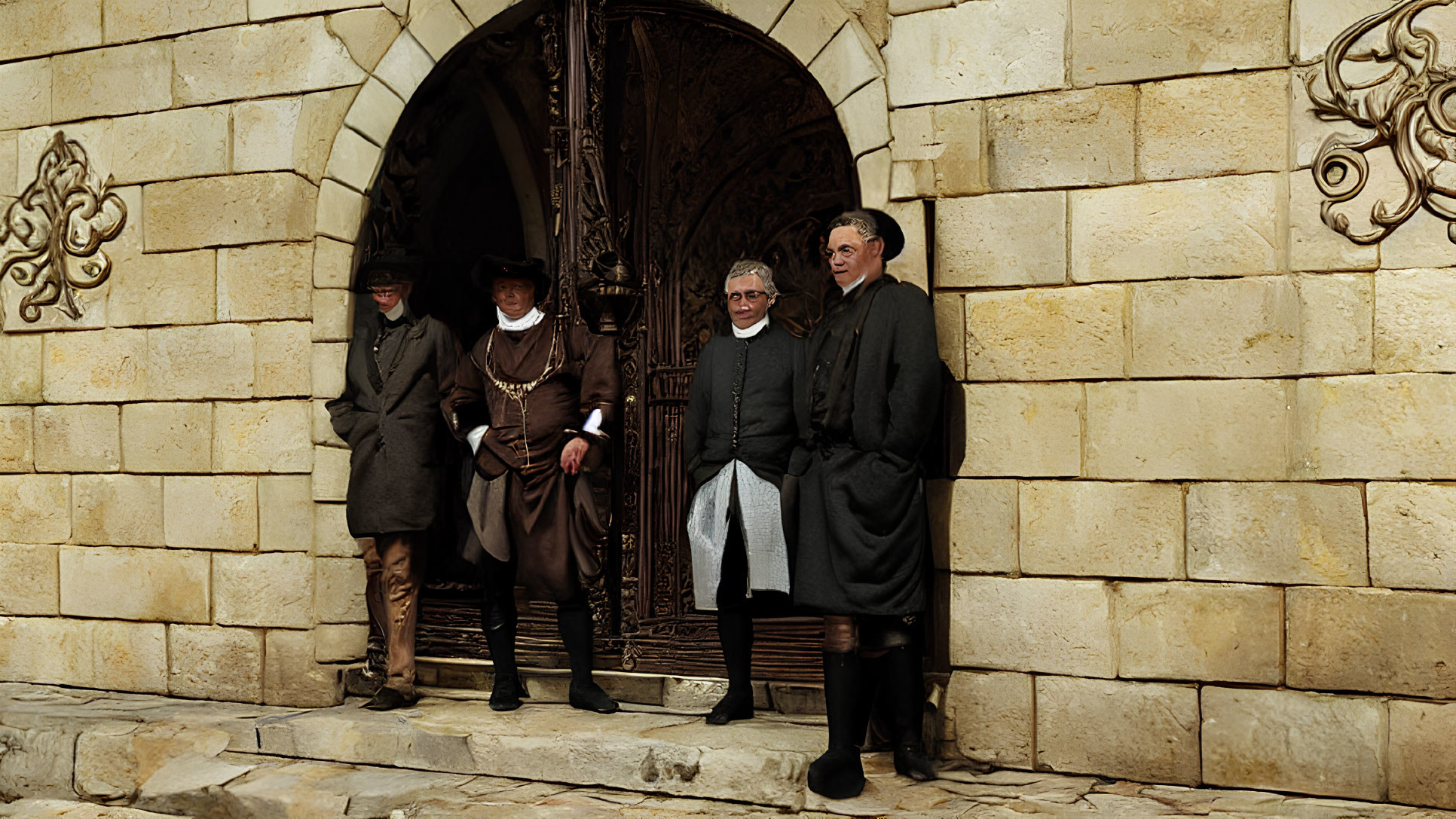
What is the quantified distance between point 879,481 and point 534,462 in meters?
1.69

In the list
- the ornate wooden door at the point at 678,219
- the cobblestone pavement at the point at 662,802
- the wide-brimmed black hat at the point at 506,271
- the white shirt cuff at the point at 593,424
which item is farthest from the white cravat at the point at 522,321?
the cobblestone pavement at the point at 662,802

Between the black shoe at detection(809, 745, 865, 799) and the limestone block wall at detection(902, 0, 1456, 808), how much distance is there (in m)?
0.65

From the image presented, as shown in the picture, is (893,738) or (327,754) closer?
(893,738)

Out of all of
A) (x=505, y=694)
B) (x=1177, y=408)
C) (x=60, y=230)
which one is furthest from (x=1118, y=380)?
(x=60, y=230)

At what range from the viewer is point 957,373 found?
5031 millimetres

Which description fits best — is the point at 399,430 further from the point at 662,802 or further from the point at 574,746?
the point at 662,802

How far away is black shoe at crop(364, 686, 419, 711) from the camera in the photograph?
5812 mm

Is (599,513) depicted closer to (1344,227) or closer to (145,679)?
(145,679)

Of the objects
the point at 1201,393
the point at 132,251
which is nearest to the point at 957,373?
the point at 1201,393

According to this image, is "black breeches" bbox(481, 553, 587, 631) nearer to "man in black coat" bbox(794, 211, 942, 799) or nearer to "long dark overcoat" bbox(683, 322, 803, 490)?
"long dark overcoat" bbox(683, 322, 803, 490)

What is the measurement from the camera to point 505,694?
5.68 metres

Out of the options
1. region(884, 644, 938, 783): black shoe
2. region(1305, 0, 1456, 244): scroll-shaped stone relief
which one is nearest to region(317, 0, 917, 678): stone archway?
region(884, 644, 938, 783): black shoe

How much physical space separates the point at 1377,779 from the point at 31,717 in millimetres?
5527

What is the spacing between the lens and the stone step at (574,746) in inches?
188
